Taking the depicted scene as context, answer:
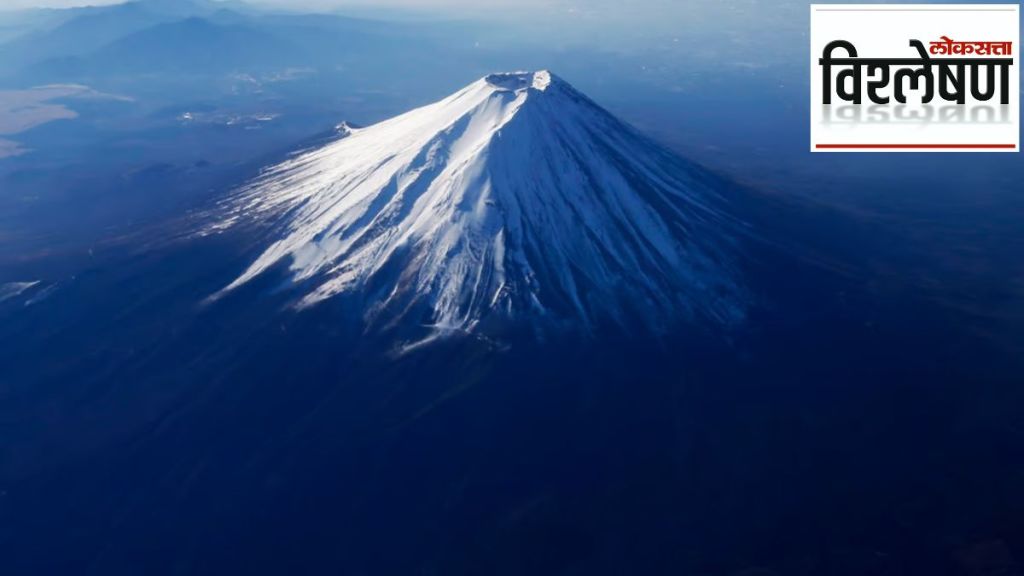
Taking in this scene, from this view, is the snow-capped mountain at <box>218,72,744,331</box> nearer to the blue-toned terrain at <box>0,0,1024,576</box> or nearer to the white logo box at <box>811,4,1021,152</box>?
the blue-toned terrain at <box>0,0,1024,576</box>

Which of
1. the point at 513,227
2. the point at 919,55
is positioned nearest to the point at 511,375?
the point at 513,227

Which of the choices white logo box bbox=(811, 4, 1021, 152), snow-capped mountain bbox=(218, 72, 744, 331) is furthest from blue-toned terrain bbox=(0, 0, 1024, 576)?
white logo box bbox=(811, 4, 1021, 152)

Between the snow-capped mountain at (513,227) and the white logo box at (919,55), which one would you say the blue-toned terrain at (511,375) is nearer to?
the snow-capped mountain at (513,227)

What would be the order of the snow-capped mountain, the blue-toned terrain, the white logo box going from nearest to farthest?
the blue-toned terrain
the snow-capped mountain
the white logo box

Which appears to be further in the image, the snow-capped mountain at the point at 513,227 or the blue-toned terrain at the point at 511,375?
the snow-capped mountain at the point at 513,227

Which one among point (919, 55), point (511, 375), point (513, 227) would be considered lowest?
point (511, 375)

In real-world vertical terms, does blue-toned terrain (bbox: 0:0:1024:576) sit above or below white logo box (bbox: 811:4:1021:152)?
below

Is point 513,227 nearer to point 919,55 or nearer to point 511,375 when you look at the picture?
point 511,375

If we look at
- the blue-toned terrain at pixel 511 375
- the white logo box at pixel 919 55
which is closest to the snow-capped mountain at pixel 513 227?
the blue-toned terrain at pixel 511 375

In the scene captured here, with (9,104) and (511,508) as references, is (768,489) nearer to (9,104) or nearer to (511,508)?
(511,508)
